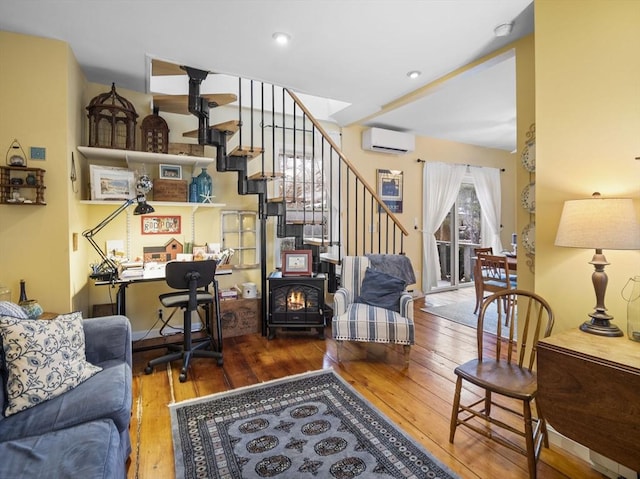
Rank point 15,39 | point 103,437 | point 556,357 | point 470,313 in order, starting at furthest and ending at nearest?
point 470,313 < point 15,39 < point 556,357 < point 103,437

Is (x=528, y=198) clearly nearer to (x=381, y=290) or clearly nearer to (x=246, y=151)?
(x=381, y=290)

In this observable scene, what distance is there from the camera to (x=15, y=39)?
2.48 m

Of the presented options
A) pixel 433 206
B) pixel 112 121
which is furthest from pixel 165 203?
pixel 433 206

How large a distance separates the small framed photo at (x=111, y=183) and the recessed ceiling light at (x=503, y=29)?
340 centimetres

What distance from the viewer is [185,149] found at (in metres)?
3.53

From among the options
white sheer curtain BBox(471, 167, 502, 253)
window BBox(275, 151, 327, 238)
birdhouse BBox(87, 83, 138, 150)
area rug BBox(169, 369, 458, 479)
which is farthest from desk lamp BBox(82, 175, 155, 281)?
white sheer curtain BBox(471, 167, 502, 253)

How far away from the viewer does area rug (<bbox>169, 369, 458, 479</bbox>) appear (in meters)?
1.69

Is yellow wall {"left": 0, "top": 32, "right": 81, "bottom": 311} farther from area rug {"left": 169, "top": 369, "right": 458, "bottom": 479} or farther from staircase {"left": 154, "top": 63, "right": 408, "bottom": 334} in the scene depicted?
area rug {"left": 169, "top": 369, "right": 458, "bottom": 479}

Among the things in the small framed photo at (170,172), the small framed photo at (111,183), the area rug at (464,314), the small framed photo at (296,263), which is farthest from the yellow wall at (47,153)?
the area rug at (464,314)

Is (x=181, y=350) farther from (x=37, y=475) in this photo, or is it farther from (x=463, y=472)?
(x=463, y=472)

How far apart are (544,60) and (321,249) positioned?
2.67m

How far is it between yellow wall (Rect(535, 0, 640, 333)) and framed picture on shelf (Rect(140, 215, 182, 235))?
334cm

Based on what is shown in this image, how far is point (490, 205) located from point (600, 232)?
202 inches

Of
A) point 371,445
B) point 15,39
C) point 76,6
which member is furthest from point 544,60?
point 15,39
